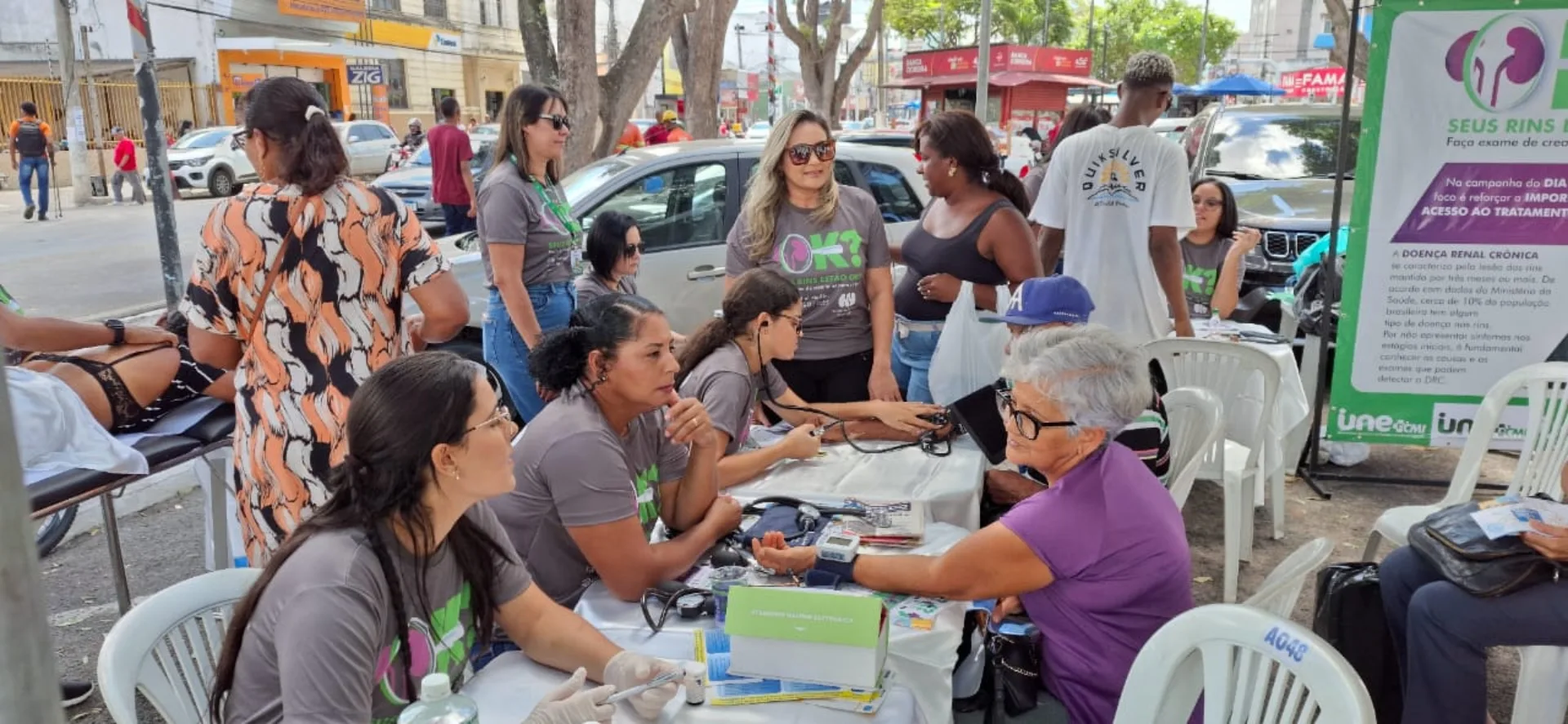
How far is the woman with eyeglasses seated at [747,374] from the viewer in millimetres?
3008

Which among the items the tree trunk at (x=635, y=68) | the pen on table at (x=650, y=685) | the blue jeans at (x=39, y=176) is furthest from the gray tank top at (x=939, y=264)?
the blue jeans at (x=39, y=176)

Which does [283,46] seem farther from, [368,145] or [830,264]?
[830,264]

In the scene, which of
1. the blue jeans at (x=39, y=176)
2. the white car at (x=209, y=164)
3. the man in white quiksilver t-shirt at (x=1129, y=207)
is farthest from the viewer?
the white car at (x=209, y=164)

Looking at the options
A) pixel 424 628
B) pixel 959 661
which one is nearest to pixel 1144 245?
pixel 959 661

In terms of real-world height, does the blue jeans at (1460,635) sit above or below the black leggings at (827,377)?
below

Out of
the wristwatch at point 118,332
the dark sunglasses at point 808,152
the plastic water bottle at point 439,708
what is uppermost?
the dark sunglasses at point 808,152

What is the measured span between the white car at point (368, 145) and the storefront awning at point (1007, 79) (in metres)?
16.4

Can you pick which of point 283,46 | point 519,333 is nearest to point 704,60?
point 519,333

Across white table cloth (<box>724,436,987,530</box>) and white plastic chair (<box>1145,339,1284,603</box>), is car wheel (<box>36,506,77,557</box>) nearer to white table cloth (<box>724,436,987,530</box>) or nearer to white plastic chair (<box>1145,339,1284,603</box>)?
white table cloth (<box>724,436,987,530</box>)

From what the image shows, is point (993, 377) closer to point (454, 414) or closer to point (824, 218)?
point (824, 218)

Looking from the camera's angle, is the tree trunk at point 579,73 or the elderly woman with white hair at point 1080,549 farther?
the tree trunk at point 579,73

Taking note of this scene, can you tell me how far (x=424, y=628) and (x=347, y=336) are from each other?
111 centimetres

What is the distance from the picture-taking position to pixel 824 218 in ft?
12.6

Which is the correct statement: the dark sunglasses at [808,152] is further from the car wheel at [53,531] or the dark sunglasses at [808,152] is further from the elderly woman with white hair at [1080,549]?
the car wheel at [53,531]
